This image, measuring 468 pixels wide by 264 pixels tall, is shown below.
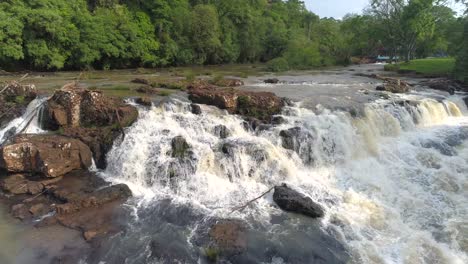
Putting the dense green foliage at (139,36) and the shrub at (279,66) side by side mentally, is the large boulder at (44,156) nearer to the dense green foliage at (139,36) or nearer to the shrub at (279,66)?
the dense green foliage at (139,36)

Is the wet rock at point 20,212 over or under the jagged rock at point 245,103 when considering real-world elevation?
under

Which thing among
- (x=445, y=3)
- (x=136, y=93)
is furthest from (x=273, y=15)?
(x=136, y=93)

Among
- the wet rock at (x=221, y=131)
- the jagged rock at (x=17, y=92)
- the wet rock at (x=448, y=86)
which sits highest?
the jagged rock at (x=17, y=92)

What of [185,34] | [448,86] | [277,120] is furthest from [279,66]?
[277,120]

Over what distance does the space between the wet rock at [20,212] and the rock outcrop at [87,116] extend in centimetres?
393

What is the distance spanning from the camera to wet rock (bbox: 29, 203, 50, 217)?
37.6 ft

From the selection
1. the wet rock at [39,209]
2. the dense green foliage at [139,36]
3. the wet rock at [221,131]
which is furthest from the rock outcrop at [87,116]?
the dense green foliage at [139,36]

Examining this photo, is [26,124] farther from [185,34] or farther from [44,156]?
[185,34]

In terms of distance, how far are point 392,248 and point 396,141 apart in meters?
9.43

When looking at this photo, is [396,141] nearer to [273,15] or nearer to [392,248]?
[392,248]

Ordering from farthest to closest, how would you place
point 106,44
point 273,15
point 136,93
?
1. point 273,15
2. point 106,44
3. point 136,93

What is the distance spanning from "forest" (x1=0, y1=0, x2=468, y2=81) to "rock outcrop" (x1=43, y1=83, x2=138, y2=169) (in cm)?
1861

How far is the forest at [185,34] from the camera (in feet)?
106

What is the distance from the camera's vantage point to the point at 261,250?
9914mm
